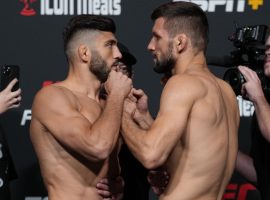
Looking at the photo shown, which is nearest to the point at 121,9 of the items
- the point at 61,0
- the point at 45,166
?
the point at 61,0

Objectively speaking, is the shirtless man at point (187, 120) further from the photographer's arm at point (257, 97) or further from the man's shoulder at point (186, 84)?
the photographer's arm at point (257, 97)

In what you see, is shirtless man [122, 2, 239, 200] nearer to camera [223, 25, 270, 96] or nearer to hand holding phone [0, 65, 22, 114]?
camera [223, 25, 270, 96]

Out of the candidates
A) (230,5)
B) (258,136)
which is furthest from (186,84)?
(230,5)

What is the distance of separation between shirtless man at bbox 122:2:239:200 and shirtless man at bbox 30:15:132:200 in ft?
0.25

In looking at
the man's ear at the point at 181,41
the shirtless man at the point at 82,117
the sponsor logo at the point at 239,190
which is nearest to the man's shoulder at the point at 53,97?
the shirtless man at the point at 82,117

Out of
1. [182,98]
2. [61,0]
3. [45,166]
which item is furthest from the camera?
[61,0]

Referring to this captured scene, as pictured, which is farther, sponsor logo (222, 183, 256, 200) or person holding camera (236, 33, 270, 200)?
sponsor logo (222, 183, 256, 200)

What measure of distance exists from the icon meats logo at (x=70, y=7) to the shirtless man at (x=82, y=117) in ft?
1.69

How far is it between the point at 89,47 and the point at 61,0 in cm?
61

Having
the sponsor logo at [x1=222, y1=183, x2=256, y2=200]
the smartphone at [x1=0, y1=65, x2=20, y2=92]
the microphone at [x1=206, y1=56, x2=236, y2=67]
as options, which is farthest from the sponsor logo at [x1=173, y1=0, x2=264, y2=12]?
the smartphone at [x1=0, y1=65, x2=20, y2=92]

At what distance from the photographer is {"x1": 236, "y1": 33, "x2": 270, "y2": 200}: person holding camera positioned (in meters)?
1.91

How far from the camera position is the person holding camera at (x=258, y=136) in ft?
6.27

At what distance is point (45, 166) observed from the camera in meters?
1.75

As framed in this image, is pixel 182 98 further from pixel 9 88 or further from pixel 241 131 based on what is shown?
pixel 241 131
